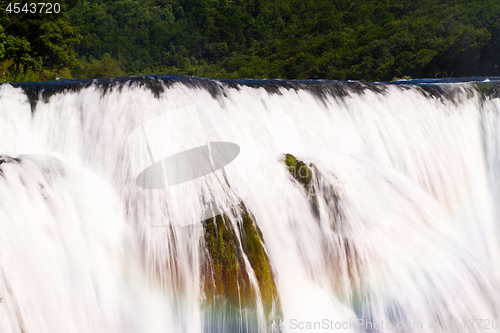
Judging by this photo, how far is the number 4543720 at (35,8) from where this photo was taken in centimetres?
1898

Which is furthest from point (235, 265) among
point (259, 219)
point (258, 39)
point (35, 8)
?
point (258, 39)

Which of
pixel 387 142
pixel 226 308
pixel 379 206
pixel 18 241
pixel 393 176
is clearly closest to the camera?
pixel 18 241

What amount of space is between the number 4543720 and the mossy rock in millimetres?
15552

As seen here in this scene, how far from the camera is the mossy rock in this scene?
679cm

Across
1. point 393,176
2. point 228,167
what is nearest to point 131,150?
point 228,167

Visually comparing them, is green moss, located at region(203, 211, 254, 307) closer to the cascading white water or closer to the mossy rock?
the mossy rock

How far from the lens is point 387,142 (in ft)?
38.0

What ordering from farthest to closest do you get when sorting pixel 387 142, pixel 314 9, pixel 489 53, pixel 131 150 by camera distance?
Result: pixel 314 9, pixel 489 53, pixel 387 142, pixel 131 150

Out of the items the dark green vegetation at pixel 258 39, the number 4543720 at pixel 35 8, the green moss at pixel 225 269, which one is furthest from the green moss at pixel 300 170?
the number 4543720 at pixel 35 8

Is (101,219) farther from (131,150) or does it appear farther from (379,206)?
(379,206)

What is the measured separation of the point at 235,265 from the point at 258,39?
295 feet

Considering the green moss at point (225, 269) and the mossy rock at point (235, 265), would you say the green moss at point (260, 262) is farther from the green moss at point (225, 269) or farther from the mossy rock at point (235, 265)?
the green moss at point (225, 269)

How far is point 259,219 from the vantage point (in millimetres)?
7750

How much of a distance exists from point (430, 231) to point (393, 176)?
1407mm
